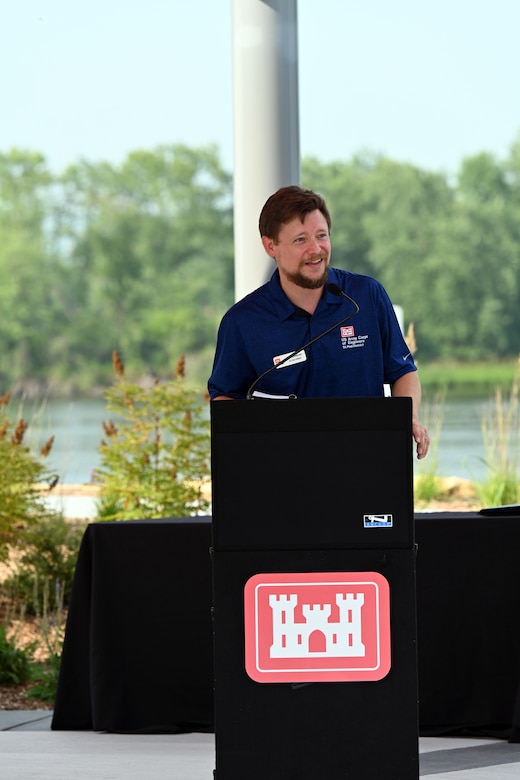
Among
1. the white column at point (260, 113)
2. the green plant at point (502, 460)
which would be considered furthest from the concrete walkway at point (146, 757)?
the green plant at point (502, 460)

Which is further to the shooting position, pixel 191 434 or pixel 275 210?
pixel 191 434

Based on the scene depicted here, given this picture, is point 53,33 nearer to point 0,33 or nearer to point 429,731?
point 0,33

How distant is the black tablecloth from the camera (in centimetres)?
336

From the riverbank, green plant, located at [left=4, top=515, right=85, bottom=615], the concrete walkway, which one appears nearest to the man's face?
the concrete walkway

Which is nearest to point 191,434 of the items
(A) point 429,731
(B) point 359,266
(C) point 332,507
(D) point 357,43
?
(A) point 429,731

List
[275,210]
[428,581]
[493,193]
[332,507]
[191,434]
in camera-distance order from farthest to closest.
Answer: [493,193] → [191,434] → [428,581] → [275,210] → [332,507]

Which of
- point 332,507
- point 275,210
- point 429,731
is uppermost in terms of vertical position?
point 275,210

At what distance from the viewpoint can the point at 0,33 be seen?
37.9 meters

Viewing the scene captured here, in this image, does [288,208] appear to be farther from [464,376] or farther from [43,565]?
[464,376]

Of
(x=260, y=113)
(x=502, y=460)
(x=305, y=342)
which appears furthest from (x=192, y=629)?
(x=502, y=460)

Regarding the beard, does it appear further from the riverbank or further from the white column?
the riverbank

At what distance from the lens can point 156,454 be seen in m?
5.70

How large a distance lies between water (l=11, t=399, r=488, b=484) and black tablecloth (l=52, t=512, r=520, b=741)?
2.37 metres

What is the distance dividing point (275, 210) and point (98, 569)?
51.4 inches
